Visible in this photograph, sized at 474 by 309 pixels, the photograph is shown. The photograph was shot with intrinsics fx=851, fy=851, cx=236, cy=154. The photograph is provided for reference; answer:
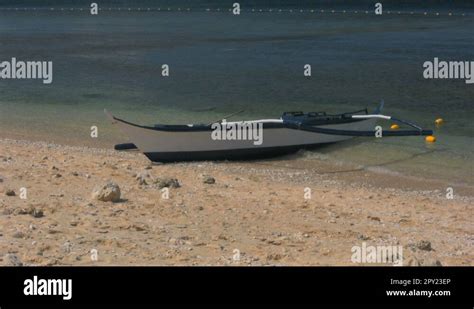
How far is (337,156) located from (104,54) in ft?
89.8

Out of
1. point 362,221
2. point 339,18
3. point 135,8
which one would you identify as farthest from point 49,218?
point 135,8

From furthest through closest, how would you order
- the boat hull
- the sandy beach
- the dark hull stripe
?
the dark hull stripe, the boat hull, the sandy beach

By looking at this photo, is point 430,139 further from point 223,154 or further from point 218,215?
point 218,215

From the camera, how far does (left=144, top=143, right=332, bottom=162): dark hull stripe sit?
1708cm

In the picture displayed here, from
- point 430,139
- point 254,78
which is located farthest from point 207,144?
point 254,78

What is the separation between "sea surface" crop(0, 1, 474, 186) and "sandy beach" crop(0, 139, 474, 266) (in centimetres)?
203

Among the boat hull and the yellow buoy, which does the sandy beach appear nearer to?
the boat hull

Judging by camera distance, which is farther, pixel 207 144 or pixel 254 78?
pixel 254 78

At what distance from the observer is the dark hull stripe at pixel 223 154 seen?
1708cm

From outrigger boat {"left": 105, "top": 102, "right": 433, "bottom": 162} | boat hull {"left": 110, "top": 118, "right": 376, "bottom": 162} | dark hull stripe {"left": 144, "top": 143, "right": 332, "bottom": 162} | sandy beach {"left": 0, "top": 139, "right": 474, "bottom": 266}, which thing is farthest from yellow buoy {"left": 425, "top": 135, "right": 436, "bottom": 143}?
dark hull stripe {"left": 144, "top": 143, "right": 332, "bottom": 162}

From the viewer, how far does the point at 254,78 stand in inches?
1299

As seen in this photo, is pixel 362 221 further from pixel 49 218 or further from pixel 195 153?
pixel 195 153

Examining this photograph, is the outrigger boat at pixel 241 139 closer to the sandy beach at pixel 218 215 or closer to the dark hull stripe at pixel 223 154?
the dark hull stripe at pixel 223 154

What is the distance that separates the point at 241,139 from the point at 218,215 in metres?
5.46
